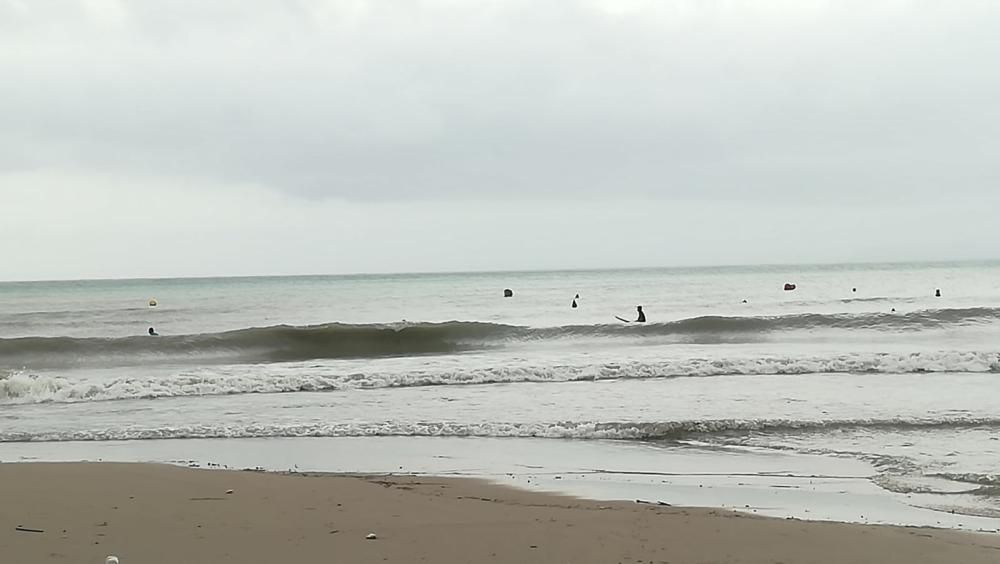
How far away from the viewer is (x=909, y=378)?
16.1 m

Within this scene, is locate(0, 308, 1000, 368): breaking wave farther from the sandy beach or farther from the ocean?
the sandy beach

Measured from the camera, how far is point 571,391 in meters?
15.3

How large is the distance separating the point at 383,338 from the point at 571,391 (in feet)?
42.9

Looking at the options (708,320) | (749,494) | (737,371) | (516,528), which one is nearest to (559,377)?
(737,371)

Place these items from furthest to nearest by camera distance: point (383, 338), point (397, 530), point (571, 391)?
point (383, 338), point (571, 391), point (397, 530)

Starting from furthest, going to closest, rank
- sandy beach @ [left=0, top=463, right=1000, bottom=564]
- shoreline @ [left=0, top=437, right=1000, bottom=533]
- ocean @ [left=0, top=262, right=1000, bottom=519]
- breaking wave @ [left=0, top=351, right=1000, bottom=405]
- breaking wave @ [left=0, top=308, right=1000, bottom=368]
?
breaking wave @ [left=0, top=308, right=1000, bottom=368]
breaking wave @ [left=0, top=351, right=1000, bottom=405]
ocean @ [left=0, top=262, right=1000, bottom=519]
shoreline @ [left=0, top=437, right=1000, bottom=533]
sandy beach @ [left=0, top=463, right=1000, bottom=564]

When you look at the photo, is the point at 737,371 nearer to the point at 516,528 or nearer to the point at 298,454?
the point at 298,454

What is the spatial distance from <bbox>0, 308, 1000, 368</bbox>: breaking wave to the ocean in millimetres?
91

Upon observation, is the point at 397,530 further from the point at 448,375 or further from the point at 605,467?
the point at 448,375

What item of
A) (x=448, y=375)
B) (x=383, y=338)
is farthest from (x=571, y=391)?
(x=383, y=338)

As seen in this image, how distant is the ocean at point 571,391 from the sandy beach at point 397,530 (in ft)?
4.98

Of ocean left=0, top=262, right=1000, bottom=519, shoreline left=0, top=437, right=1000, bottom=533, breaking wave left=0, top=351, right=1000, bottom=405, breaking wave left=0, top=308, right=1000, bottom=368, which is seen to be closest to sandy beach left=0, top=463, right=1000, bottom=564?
shoreline left=0, top=437, right=1000, bottom=533

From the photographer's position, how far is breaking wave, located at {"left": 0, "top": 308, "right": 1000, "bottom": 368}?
24703mm

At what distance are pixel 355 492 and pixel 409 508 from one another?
832 millimetres
